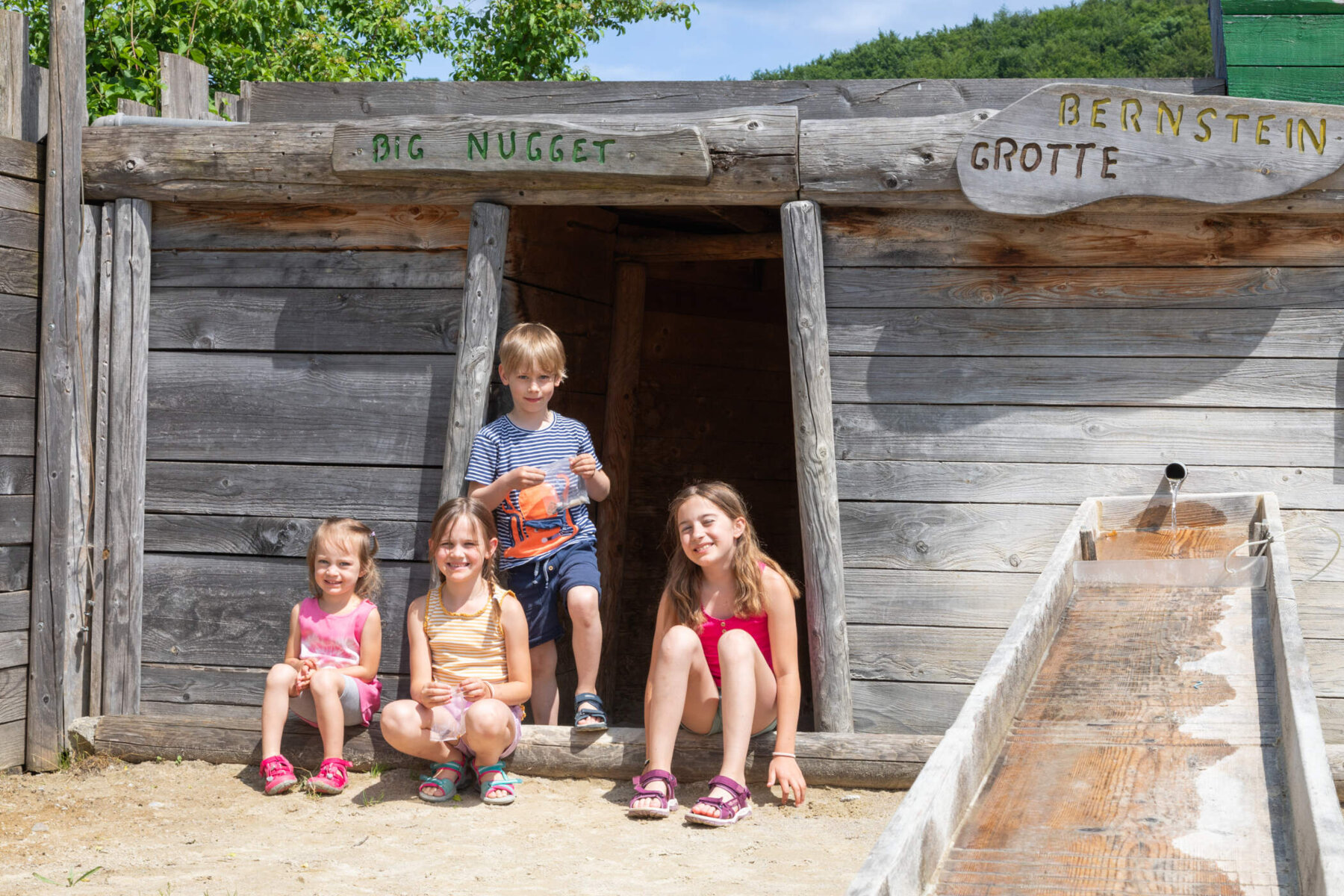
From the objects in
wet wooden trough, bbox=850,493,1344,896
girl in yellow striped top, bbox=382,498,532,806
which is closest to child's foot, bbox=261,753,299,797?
girl in yellow striped top, bbox=382,498,532,806

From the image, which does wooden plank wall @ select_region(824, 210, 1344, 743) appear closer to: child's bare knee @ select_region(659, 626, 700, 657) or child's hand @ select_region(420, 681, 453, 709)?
child's bare knee @ select_region(659, 626, 700, 657)

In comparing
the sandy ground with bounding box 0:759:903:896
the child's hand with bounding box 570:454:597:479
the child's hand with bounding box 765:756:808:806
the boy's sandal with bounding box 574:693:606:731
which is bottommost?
the sandy ground with bounding box 0:759:903:896

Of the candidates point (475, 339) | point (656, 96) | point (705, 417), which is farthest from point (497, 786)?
point (705, 417)

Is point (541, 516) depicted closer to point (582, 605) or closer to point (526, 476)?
point (526, 476)

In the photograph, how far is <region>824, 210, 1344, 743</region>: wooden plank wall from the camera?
3.92 meters

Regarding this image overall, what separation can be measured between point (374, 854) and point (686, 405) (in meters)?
3.46

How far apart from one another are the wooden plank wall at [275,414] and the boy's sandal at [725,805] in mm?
1372

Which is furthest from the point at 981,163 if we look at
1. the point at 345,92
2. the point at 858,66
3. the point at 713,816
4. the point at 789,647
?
the point at 858,66

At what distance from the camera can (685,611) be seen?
3.70 metres

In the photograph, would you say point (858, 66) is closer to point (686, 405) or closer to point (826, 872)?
point (686, 405)

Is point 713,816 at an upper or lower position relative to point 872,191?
lower

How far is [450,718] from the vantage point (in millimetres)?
3660

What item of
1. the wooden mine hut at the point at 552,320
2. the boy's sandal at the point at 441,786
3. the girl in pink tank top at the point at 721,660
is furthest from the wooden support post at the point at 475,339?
the boy's sandal at the point at 441,786

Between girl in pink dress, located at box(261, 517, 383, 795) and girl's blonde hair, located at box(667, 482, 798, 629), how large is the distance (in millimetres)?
1007
